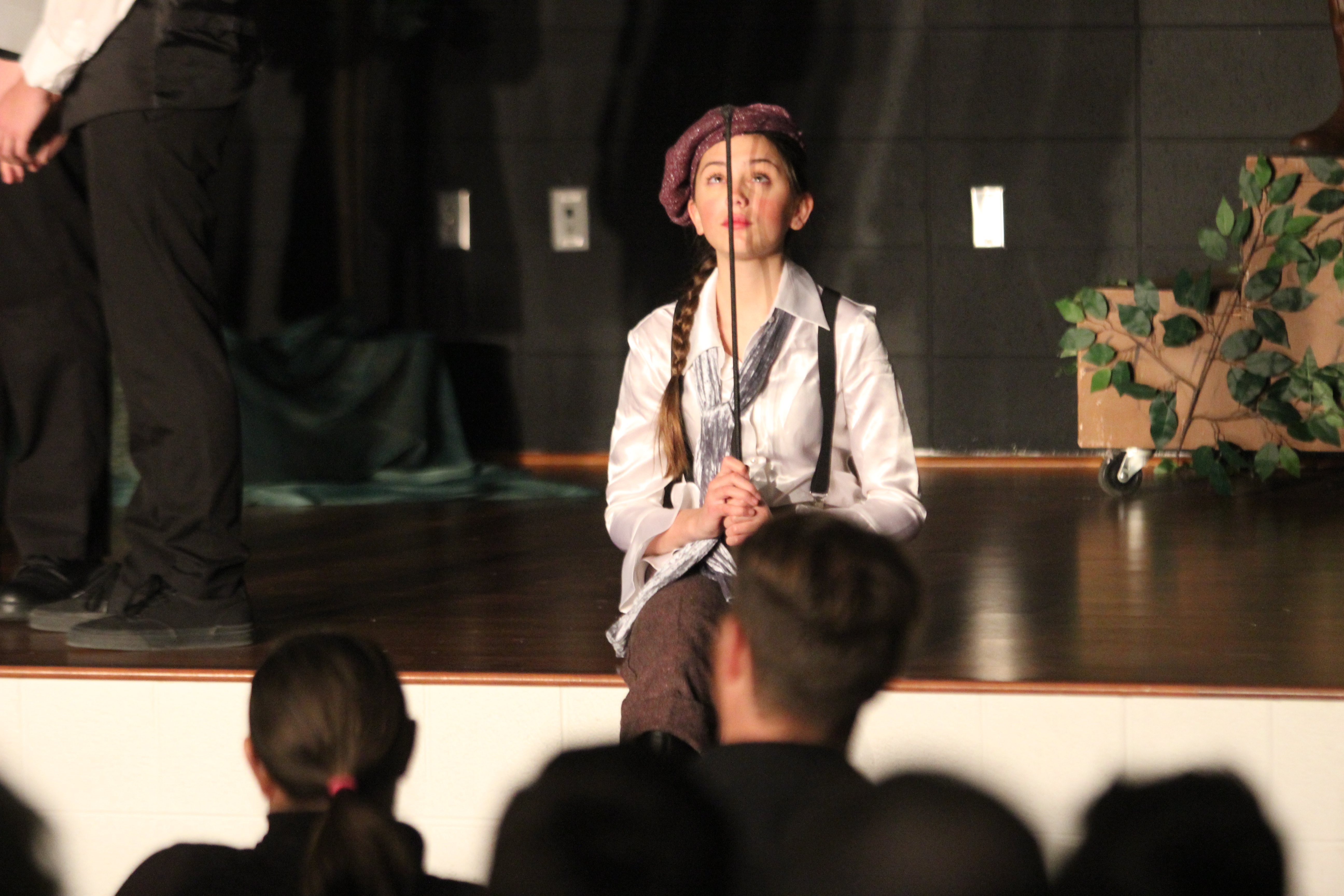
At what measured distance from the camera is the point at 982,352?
503cm

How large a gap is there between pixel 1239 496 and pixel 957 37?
5.76 ft

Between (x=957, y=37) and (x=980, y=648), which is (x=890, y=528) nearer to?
(x=980, y=648)

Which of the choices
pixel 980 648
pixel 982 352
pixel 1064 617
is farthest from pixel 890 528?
pixel 982 352

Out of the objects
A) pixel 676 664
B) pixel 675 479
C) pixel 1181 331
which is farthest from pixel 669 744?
pixel 1181 331

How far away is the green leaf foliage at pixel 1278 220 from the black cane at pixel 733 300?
7.75 ft

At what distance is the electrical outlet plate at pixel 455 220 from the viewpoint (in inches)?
203

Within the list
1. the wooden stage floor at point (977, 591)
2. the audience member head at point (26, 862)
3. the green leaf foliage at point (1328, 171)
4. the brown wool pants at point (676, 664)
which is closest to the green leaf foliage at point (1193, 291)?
the green leaf foliage at point (1328, 171)

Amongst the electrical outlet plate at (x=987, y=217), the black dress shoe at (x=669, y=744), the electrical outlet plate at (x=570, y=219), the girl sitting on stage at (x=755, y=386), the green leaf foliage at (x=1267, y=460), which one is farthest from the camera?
the electrical outlet plate at (x=570, y=219)

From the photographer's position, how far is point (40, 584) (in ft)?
7.99

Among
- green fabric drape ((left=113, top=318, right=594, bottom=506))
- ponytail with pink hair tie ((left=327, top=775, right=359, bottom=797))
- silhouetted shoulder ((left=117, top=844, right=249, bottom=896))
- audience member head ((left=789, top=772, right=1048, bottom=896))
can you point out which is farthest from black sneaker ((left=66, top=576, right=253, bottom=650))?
green fabric drape ((left=113, top=318, right=594, bottom=506))

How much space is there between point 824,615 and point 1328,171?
325cm

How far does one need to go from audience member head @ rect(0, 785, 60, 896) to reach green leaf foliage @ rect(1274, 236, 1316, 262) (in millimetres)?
3117

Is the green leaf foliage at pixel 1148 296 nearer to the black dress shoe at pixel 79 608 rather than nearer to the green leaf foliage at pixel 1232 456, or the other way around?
the green leaf foliage at pixel 1232 456

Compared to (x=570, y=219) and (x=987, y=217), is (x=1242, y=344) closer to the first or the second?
(x=987, y=217)
